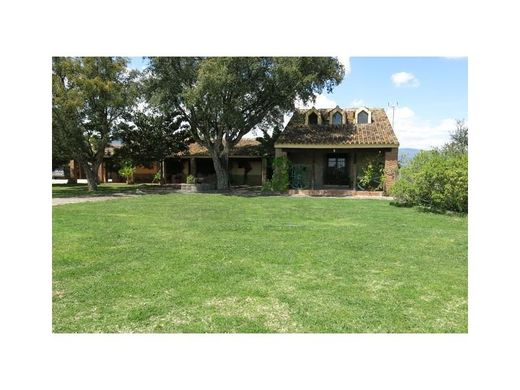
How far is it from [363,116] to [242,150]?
860 cm

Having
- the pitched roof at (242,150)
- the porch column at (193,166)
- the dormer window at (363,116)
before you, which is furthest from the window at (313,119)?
the porch column at (193,166)

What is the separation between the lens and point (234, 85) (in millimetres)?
19141

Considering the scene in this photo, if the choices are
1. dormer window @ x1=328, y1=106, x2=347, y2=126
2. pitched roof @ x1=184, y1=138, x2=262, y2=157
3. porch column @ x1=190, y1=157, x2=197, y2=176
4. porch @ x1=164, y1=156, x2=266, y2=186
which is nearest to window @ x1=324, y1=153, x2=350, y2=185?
dormer window @ x1=328, y1=106, x2=347, y2=126

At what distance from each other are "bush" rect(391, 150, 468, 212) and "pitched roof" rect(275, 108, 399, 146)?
5.33 m

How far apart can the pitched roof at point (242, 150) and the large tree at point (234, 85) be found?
12.6ft

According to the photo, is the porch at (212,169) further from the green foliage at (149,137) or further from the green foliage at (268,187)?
the green foliage at (268,187)

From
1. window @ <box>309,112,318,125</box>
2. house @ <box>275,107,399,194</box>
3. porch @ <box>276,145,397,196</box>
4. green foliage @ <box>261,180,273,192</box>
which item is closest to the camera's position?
porch @ <box>276,145,397,196</box>

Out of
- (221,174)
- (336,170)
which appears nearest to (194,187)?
(221,174)

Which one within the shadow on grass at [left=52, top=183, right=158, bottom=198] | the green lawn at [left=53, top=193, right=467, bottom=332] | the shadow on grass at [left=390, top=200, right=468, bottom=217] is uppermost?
the shadow on grass at [left=52, top=183, right=158, bottom=198]

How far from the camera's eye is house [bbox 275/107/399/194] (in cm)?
2133

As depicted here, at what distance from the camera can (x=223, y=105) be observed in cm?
1988

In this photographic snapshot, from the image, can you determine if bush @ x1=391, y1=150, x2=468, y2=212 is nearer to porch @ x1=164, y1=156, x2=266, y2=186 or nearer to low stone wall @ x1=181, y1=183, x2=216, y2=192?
low stone wall @ x1=181, y1=183, x2=216, y2=192
